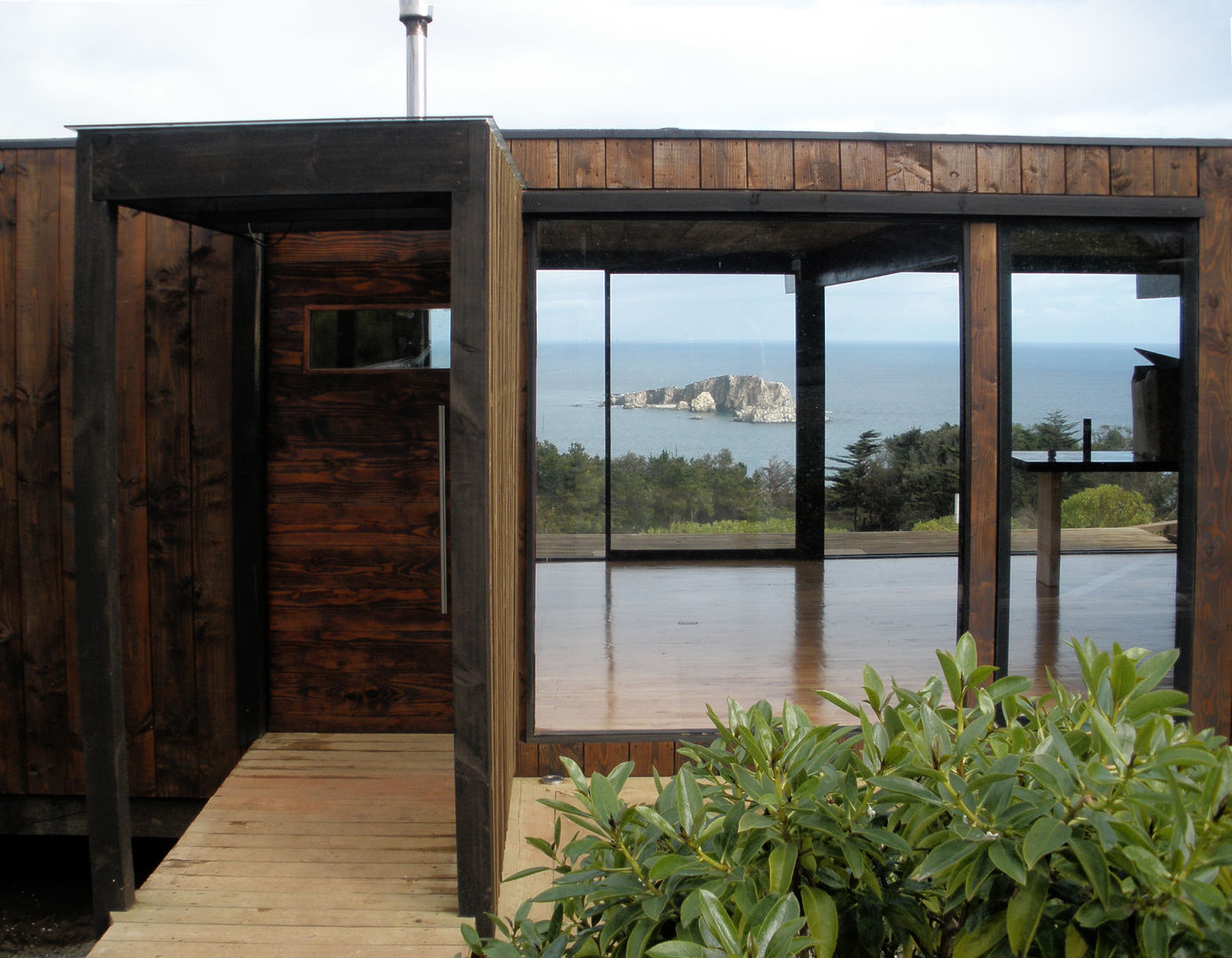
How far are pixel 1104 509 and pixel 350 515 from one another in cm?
306

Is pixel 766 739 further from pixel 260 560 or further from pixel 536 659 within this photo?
pixel 260 560

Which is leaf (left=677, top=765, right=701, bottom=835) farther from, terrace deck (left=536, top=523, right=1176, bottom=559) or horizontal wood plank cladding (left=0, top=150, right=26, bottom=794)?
horizontal wood plank cladding (left=0, top=150, right=26, bottom=794)

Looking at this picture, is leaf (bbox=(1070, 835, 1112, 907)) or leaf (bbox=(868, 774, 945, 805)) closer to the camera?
leaf (bbox=(1070, 835, 1112, 907))

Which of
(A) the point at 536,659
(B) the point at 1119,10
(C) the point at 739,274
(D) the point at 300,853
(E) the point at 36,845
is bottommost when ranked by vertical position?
(E) the point at 36,845

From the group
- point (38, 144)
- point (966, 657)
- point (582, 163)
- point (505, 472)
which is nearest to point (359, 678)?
point (505, 472)

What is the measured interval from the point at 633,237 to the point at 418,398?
3.57 ft

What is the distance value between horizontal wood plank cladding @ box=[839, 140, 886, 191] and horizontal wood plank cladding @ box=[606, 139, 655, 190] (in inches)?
29.0

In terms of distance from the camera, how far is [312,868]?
10.1 ft

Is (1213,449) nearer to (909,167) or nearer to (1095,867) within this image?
(909,167)

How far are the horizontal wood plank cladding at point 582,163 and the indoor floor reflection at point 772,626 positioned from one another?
147 cm

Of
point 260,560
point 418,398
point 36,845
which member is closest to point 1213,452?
point 418,398

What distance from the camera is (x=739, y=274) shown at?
3.93 metres

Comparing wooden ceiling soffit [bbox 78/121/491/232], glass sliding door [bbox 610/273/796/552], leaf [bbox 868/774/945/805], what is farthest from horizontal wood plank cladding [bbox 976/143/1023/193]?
leaf [bbox 868/774/945/805]

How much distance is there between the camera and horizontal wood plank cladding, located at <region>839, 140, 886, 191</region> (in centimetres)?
375
